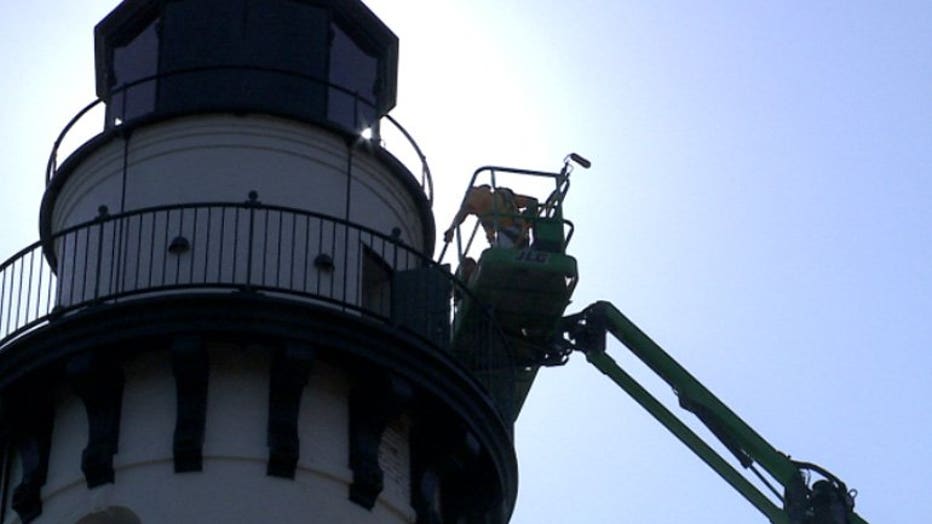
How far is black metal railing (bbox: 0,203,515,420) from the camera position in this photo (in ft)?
86.1

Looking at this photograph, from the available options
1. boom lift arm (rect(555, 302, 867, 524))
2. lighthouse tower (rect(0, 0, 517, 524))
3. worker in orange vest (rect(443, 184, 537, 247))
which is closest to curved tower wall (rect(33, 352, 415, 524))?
lighthouse tower (rect(0, 0, 517, 524))

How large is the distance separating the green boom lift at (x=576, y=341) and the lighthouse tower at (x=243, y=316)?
2599 mm

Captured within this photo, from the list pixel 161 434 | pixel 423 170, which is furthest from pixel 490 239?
pixel 161 434

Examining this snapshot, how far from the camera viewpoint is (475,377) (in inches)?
1056

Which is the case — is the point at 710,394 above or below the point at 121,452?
above

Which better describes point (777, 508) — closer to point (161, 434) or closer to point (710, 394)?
point (710, 394)

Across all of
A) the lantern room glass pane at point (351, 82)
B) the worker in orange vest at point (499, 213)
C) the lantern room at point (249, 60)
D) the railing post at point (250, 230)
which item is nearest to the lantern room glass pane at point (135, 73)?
the lantern room at point (249, 60)

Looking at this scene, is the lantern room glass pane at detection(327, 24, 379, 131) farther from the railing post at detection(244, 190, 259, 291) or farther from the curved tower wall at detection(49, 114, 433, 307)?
the railing post at detection(244, 190, 259, 291)

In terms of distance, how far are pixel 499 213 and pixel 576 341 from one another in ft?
8.50

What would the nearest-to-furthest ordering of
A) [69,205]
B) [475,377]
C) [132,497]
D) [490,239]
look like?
[132,497]
[475,377]
[69,205]
[490,239]

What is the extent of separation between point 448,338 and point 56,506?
5062 mm

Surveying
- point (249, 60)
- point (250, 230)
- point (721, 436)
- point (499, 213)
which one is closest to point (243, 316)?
point (250, 230)

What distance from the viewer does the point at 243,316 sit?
25.2 metres

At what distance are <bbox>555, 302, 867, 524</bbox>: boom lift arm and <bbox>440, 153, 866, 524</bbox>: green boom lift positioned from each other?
0.05ft
